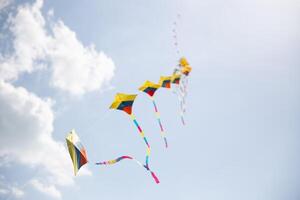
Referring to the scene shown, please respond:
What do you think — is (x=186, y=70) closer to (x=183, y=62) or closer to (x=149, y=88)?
(x=183, y=62)

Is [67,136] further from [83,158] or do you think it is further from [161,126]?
[161,126]

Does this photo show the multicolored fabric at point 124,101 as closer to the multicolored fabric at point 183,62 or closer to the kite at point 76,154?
the kite at point 76,154

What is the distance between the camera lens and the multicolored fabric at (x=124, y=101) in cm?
2150

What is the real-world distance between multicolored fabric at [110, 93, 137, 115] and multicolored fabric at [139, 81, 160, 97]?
316 cm

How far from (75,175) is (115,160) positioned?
235cm

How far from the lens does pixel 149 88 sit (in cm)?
2452

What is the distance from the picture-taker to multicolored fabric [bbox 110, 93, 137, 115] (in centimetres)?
2150

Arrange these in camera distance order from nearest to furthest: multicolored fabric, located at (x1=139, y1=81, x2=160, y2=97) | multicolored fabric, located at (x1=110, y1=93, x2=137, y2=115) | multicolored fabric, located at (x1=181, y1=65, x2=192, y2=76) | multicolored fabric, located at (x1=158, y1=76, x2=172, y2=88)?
multicolored fabric, located at (x1=110, y1=93, x2=137, y2=115)
multicolored fabric, located at (x1=139, y1=81, x2=160, y2=97)
multicolored fabric, located at (x1=158, y1=76, x2=172, y2=88)
multicolored fabric, located at (x1=181, y1=65, x2=192, y2=76)

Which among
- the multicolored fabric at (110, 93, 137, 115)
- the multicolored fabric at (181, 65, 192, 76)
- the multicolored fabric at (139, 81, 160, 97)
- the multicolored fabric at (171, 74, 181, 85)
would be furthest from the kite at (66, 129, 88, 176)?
the multicolored fabric at (181, 65, 192, 76)

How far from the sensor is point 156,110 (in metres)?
24.1

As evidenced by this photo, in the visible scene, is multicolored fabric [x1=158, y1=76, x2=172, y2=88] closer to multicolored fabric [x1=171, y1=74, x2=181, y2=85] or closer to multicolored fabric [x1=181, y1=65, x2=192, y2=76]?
multicolored fabric [x1=171, y1=74, x2=181, y2=85]

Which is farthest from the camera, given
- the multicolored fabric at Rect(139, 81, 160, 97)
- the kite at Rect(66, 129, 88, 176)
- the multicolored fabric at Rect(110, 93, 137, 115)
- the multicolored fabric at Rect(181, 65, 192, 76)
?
the multicolored fabric at Rect(181, 65, 192, 76)

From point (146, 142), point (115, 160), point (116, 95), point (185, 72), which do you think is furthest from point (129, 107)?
point (185, 72)

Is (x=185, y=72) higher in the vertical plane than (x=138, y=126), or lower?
higher
